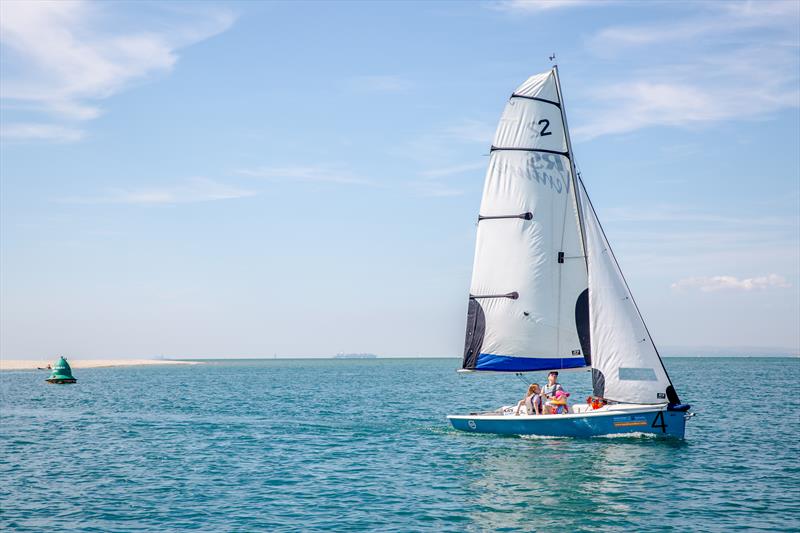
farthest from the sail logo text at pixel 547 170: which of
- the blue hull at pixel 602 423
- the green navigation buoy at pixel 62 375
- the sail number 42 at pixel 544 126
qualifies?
the green navigation buoy at pixel 62 375

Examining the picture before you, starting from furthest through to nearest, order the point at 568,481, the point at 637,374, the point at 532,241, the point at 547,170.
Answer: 1. the point at 532,241
2. the point at 547,170
3. the point at 637,374
4. the point at 568,481

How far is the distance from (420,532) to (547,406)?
15.6 meters

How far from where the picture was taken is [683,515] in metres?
22.8

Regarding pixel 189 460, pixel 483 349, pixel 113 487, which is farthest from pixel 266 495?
pixel 483 349

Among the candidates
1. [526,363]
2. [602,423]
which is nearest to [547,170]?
[526,363]

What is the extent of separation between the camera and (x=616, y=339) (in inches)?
1363

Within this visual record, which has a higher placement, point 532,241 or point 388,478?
point 532,241

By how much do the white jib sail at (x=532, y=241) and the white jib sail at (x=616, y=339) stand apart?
951 mm

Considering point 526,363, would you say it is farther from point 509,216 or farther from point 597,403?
point 509,216

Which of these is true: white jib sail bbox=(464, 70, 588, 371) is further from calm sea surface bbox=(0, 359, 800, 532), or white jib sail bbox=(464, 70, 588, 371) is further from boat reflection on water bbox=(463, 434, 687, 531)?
calm sea surface bbox=(0, 359, 800, 532)

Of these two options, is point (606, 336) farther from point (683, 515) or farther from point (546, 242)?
point (683, 515)

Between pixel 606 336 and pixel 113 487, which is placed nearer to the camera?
pixel 113 487

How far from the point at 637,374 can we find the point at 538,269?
21.9ft

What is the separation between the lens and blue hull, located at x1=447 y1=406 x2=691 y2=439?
110 feet
